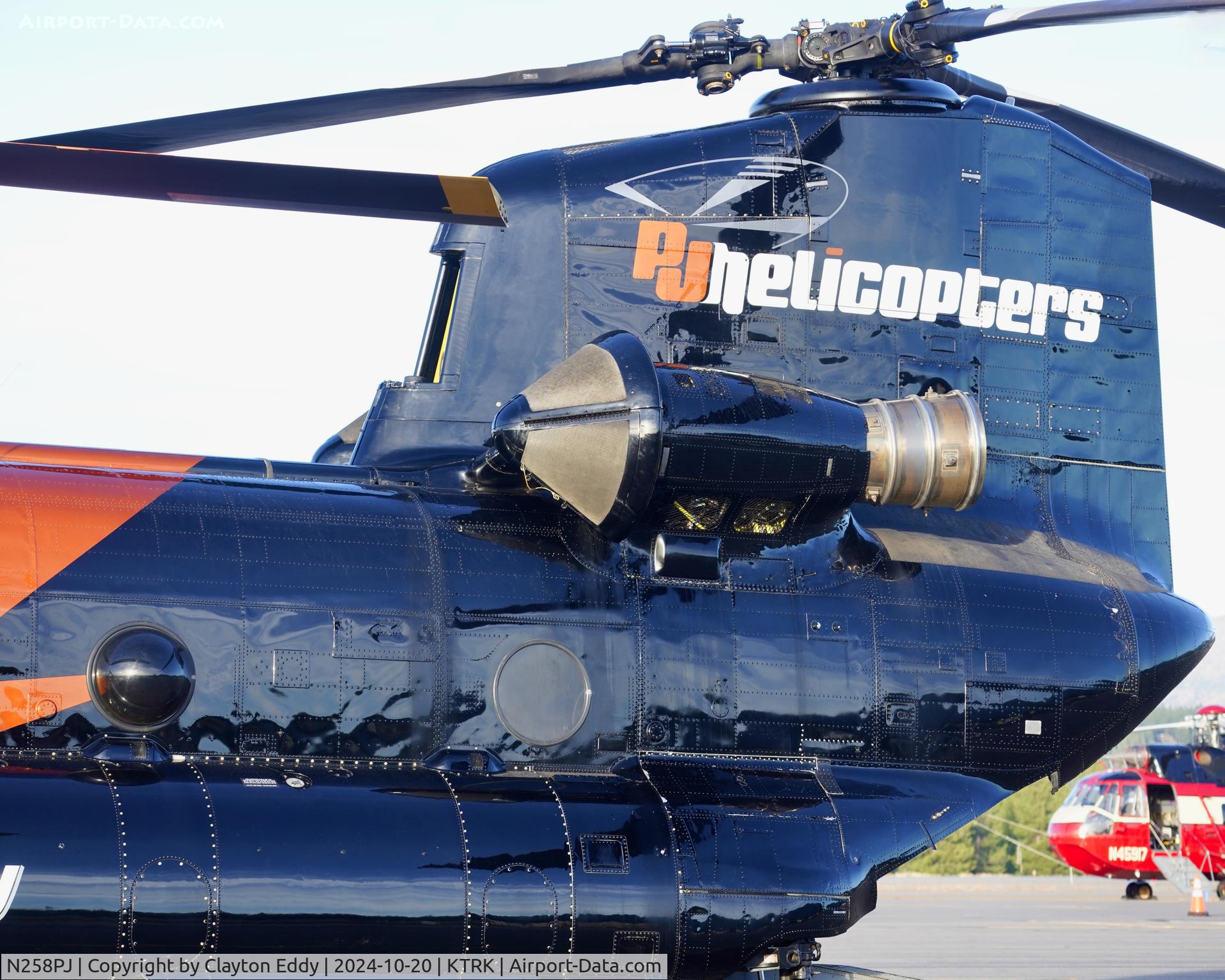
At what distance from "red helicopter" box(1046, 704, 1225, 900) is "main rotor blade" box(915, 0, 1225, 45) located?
22.7 metres

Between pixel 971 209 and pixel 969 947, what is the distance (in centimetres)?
1161

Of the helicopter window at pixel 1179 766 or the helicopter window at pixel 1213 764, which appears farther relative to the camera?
the helicopter window at pixel 1179 766

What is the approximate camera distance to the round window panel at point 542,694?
8.38 meters

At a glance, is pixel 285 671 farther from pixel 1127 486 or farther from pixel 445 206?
pixel 1127 486

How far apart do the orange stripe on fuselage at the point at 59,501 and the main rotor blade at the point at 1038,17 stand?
531 cm

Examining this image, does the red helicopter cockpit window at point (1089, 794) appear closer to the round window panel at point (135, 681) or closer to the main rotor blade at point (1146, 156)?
the main rotor blade at point (1146, 156)

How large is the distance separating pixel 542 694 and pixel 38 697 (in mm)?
2619

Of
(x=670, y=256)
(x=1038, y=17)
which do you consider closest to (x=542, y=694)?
(x=670, y=256)

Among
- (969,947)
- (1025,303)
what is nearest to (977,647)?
Answer: (1025,303)

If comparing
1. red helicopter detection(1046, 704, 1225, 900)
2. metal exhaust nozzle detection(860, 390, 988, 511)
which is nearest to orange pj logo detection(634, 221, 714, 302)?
metal exhaust nozzle detection(860, 390, 988, 511)

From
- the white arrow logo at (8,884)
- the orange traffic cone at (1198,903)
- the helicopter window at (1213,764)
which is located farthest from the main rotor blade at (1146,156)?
the helicopter window at (1213,764)

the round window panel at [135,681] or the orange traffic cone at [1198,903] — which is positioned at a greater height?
the round window panel at [135,681]

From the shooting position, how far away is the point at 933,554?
9617 mm

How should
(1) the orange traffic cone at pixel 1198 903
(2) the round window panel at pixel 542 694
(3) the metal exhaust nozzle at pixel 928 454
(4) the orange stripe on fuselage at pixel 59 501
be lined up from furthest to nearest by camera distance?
(1) the orange traffic cone at pixel 1198 903 < (3) the metal exhaust nozzle at pixel 928 454 < (2) the round window panel at pixel 542 694 < (4) the orange stripe on fuselage at pixel 59 501
